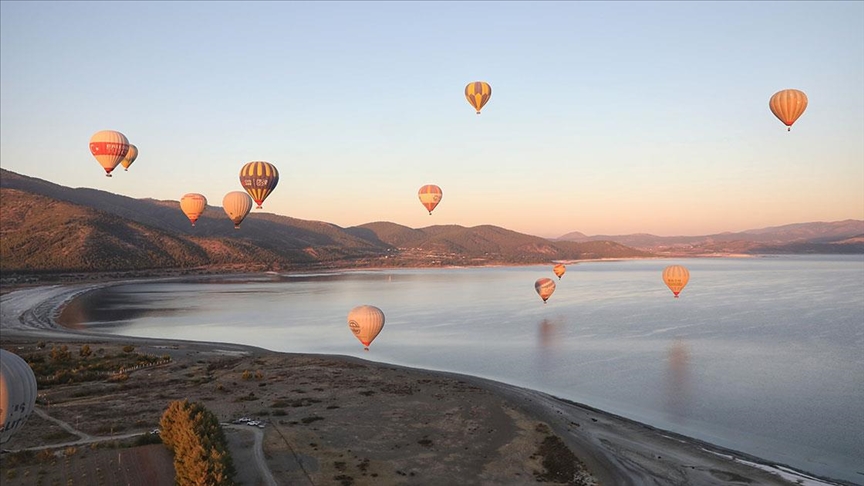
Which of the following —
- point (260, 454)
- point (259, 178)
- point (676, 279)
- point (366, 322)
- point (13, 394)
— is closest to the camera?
point (13, 394)

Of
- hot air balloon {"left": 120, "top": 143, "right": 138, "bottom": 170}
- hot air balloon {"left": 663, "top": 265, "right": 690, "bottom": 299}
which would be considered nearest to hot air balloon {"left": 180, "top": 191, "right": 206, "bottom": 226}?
hot air balloon {"left": 120, "top": 143, "right": 138, "bottom": 170}

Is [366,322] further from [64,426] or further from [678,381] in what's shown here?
[64,426]

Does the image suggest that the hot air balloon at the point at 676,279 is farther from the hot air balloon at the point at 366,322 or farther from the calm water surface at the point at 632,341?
the hot air balloon at the point at 366,322

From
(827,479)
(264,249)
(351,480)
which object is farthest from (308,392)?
(264,249)

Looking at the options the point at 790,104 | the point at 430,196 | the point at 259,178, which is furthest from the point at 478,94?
the point at 790,104

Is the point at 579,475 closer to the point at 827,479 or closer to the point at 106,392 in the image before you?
the point at 827,479

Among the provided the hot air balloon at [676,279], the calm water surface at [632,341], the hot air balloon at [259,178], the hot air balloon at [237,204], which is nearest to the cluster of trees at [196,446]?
the calm water surface at [632,341]
